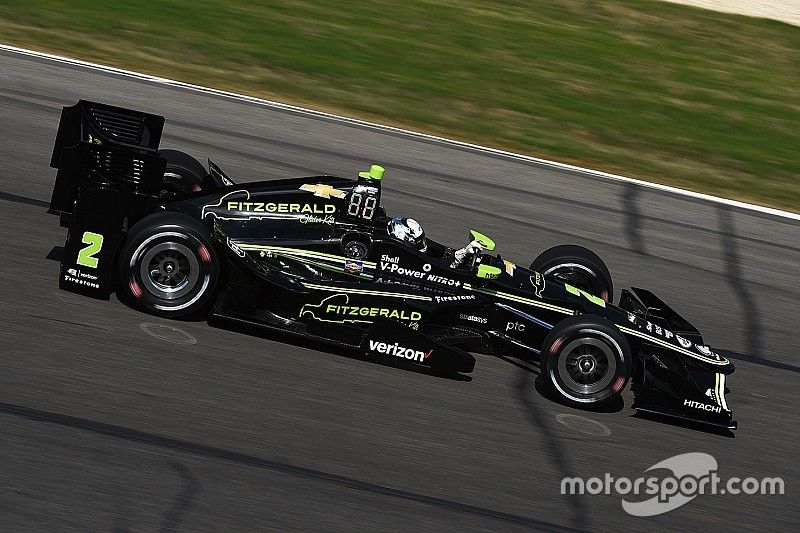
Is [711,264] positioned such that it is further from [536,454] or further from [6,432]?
[6,432]

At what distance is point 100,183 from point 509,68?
1006 centimetres

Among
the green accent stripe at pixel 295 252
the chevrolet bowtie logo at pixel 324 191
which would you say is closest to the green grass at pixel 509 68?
the chevrolet bowtie logo at pixel 324 191

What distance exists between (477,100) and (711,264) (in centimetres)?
516

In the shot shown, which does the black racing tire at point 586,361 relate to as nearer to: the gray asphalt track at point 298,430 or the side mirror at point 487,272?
the gray asphalt track at point 298,430

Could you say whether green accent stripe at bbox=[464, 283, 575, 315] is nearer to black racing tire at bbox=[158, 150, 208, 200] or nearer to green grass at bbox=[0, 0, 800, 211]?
black racing tire at bbox=[158, 150, 208, 200]

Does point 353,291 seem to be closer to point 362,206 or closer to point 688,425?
point 362,206

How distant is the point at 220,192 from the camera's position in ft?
25.0

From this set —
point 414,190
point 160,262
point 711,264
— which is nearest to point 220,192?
point 160,262

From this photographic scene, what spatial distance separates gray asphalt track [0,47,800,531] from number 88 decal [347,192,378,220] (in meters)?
1.09

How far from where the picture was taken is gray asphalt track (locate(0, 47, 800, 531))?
17.2ft

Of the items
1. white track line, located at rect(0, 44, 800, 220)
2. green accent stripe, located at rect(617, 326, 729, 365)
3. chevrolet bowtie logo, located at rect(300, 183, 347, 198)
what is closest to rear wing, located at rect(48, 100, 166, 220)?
chevrolet bowtie logo, located at rect(300, 183, 347, 198)

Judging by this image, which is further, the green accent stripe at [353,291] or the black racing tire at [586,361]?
the green accent stripe at [353,291]

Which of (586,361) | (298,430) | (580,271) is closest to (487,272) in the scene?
(586,361)

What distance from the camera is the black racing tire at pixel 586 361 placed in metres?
6.77
